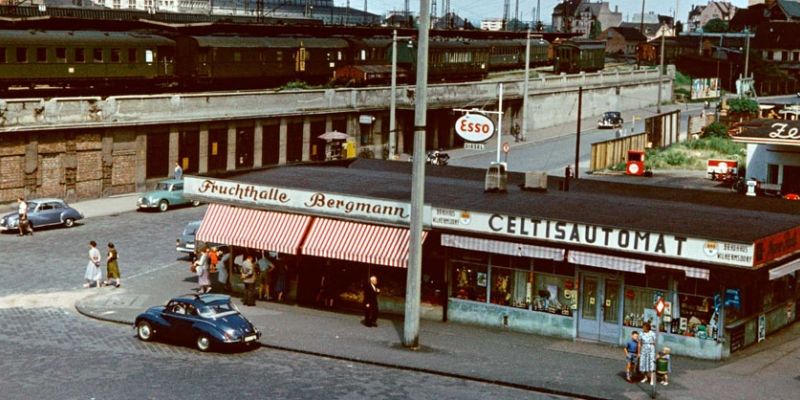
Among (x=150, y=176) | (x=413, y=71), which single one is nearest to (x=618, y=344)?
(x=150, y=176)

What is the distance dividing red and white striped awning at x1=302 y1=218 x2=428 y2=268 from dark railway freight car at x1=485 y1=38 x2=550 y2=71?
75.8 meters

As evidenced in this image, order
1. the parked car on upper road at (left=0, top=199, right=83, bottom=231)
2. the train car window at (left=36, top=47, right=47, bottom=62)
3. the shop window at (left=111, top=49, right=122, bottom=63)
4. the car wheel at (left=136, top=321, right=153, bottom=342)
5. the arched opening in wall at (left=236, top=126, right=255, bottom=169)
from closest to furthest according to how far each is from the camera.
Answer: the car wheel at (left=136, top=321, right=153, bottom=342), the parked car on upper road at (left=0, top=199, right=83, bottom=231), the train car window at (left=36, top=47, right=47, bottom=62), the shop window at (left=111, top=49, right=122, bottom=63), the arched opening in wall at (left=236, top=126, right=255, bottom=169)

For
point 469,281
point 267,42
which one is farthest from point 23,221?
point 267,42

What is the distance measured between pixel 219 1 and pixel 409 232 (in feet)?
538

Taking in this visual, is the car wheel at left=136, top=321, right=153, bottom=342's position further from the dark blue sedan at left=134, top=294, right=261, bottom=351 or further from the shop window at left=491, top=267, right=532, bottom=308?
the shop window at left=491, top=267, right=532, bottom=308

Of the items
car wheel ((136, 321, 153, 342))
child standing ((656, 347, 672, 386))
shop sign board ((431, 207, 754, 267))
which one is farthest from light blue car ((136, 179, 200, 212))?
child standing ((656, 347, 672, 386))

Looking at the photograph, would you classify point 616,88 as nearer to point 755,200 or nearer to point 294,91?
point 294,91

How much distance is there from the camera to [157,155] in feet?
196

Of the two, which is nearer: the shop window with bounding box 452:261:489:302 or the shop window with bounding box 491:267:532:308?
the shop window with bounding box 491:267:532:308

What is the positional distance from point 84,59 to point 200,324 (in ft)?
114

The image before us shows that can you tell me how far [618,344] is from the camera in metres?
30.3

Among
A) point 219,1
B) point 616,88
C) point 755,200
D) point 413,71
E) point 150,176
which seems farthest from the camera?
point 219,1

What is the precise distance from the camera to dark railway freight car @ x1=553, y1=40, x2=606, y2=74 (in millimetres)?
120812

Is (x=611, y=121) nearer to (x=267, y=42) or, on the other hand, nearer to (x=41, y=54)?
(x=267, y=42)
